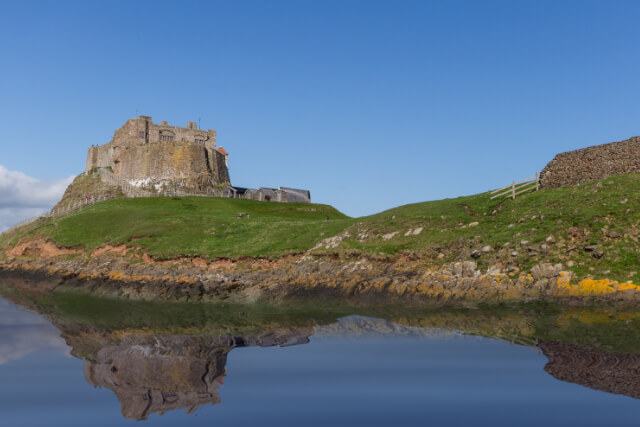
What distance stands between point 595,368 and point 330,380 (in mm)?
6575

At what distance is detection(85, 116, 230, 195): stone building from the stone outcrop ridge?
6451 centimetres

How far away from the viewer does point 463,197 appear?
4378cm

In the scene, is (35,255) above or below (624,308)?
above

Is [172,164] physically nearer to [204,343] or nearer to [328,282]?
[328,282]

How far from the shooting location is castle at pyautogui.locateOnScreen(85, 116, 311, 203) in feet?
310

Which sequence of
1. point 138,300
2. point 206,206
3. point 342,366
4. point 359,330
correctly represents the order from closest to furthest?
point 342,366 → point 359,330 → point 138,300 → point 206,206

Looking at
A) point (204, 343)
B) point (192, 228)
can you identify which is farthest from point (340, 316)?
point (192, 228)

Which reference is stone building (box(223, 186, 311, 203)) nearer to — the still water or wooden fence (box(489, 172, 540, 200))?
wooden fence (box(489, 172, 540, 200))

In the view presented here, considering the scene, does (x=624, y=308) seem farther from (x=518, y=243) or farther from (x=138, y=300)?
(x=138, y=300)

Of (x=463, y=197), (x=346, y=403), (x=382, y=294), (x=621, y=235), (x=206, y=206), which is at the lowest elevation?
(x=346, y=403)

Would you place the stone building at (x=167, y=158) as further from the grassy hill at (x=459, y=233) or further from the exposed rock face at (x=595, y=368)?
the exposed rock face at (x=595, y=368)

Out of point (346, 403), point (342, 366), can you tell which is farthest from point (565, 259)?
point (346, 403)

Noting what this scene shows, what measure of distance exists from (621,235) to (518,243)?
504 centimetres

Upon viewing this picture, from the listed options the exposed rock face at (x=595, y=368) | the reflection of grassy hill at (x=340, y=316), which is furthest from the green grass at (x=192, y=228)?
the exposed rock face at (x=595, y=368)
